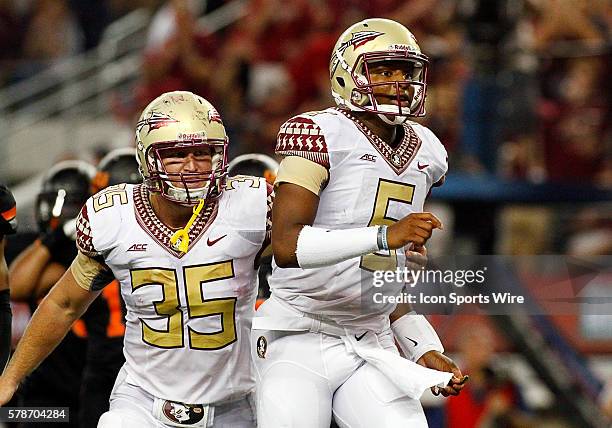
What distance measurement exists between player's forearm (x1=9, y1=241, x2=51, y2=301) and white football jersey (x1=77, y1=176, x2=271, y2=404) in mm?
1151

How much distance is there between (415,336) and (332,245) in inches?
23.5

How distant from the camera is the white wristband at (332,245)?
374 centimetres

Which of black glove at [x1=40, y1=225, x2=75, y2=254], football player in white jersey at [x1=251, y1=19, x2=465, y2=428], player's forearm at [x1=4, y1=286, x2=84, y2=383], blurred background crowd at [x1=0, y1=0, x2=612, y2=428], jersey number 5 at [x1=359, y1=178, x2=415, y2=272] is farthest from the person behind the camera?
blurred background crowd at [x1=0, y1=0, x2=612, y2=428]

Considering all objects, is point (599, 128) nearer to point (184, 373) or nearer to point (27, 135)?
point (27, 135)

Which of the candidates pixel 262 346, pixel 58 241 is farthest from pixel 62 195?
pixel 262 346

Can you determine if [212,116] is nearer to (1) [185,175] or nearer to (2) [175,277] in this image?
(1) [185,175]

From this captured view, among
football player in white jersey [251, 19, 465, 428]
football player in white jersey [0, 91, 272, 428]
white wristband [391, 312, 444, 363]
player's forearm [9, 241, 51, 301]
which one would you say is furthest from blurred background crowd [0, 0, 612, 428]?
football player in white jersey [0, 91, 272, 428]

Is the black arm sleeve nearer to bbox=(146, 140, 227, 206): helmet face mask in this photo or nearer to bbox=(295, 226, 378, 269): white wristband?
bbox=(146, 140, 227, 206): helmet face mask

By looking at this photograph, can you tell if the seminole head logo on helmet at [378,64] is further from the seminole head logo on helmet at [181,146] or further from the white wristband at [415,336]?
the white wristband at [415,336]

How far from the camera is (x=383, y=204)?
13.3 ft

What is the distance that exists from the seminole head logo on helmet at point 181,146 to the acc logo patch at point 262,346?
1.50 feet

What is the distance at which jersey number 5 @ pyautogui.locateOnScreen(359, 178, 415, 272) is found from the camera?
4.05 meters

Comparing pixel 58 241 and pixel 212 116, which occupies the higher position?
pixel 212 116

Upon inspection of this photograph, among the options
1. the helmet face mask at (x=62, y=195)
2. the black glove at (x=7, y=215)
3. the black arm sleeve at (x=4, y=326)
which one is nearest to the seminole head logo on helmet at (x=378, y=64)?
the black glove at (x=7, y=215)
